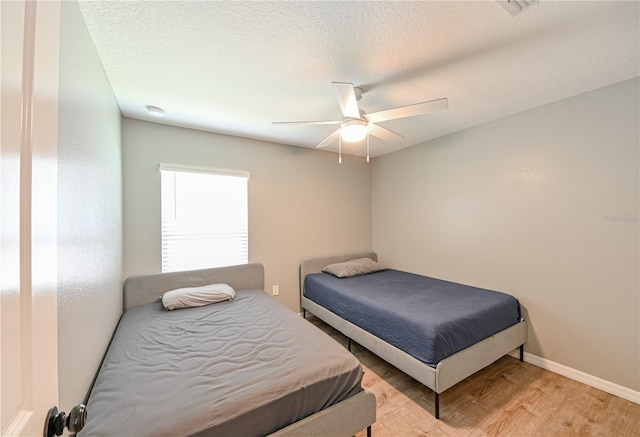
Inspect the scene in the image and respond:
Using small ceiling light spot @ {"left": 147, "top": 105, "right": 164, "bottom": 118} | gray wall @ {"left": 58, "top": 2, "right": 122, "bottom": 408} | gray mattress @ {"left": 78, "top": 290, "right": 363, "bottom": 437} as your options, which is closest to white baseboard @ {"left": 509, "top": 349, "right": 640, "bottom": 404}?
gray mattress @ {"left": 78, "top": 290, "right": 363, "bottom": 437}

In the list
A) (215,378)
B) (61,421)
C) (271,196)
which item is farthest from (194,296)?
(61,421)

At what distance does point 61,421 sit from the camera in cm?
60

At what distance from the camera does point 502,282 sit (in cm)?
269

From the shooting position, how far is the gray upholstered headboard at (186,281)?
252cm

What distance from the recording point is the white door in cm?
45

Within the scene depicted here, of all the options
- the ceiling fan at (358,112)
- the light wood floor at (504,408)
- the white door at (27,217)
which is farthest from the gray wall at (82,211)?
the light wood floor at (504,408)

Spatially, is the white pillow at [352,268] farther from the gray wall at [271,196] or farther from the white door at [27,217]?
the white door at [27,217]

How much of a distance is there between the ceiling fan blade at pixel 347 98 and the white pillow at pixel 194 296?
6.95 feet

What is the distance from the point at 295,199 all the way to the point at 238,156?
3.12 ft

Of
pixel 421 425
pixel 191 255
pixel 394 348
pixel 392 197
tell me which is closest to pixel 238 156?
pixel 191 255

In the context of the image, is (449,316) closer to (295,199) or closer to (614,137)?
(614,137)

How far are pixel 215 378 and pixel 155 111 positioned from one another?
7.92 feet

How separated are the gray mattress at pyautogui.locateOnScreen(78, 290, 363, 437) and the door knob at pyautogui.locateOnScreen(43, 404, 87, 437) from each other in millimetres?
541

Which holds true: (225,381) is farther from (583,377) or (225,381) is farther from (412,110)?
(583,377)
